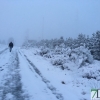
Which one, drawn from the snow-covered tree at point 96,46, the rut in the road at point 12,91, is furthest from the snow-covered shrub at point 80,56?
the rut in the road at point 12,91

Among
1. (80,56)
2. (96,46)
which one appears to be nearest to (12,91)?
(80,56)

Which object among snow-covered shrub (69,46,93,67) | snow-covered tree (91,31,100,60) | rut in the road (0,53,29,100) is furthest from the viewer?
snow-covered tree (91,31,100,60)

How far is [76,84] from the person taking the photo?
26.9 ft

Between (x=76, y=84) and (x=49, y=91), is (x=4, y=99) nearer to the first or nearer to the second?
(x=49, y=91)

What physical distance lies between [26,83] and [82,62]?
6655 mm

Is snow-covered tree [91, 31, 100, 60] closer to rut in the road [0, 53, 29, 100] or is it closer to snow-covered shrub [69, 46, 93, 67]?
snow-covered shrub [69, 46, 93, 67]

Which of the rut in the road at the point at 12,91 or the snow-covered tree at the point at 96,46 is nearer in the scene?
the rut in the road at the point at 12,91

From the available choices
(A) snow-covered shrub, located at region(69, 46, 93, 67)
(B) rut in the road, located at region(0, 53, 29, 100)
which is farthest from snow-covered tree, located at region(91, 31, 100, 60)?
(B) rut in the road, located at region(0, 53, 29, 100)

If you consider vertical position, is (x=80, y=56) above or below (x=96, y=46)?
below

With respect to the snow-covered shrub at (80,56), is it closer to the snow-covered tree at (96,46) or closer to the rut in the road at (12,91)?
the snow-covered tree at (96,46)

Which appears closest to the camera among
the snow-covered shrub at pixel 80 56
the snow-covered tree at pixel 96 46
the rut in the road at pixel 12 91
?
the rut in the road at pixel 12 91

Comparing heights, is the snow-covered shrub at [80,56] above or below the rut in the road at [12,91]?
above

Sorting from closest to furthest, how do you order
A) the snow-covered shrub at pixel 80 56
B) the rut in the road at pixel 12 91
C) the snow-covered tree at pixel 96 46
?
the rut in the road at pixel 12 91 < the snow-covered shrub at pixel 80 56 < the snow-covered tree at pixel 96 46

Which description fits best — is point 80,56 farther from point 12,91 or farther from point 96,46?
point 12,91
